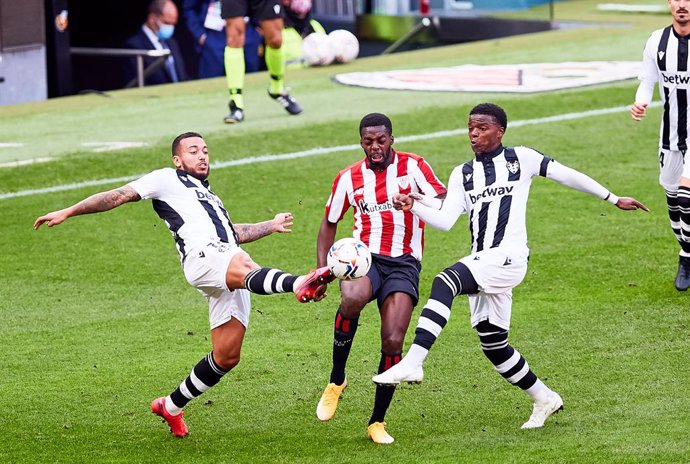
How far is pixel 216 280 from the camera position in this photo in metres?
7.93

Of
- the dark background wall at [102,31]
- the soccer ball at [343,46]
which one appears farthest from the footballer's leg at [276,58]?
the dark background wall at [102,31]

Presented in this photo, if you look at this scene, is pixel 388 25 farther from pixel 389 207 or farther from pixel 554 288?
pixel 389 207

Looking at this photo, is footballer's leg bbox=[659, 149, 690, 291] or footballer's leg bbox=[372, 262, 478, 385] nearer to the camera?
footballer's leg bbox=[372, 262, 478, 385]

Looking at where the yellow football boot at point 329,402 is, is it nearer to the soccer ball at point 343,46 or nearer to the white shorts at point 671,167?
the white shorts at point 671,167

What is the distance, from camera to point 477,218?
7984 millimetres

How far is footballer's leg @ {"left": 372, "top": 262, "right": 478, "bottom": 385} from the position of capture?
7.43m

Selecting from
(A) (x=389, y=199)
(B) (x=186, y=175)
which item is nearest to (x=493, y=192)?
(A) (x=389, y=199)

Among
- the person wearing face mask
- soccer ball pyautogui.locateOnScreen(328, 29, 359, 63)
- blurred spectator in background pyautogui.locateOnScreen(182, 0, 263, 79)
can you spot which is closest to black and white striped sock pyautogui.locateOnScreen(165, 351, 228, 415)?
soccer ball pyautogui.locateOnScreen(328, 29, 359, 63)

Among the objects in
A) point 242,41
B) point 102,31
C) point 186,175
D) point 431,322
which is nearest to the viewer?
point 431,322

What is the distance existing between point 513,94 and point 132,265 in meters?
7.74

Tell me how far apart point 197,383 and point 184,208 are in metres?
1.07

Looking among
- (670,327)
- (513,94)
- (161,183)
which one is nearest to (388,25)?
(513,94)

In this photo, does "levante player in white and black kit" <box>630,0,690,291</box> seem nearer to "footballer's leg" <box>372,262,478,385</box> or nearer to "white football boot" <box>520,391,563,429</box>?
"white football boot" <box>520,391,563,429</box>

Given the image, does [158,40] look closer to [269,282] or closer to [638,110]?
[638,110]
